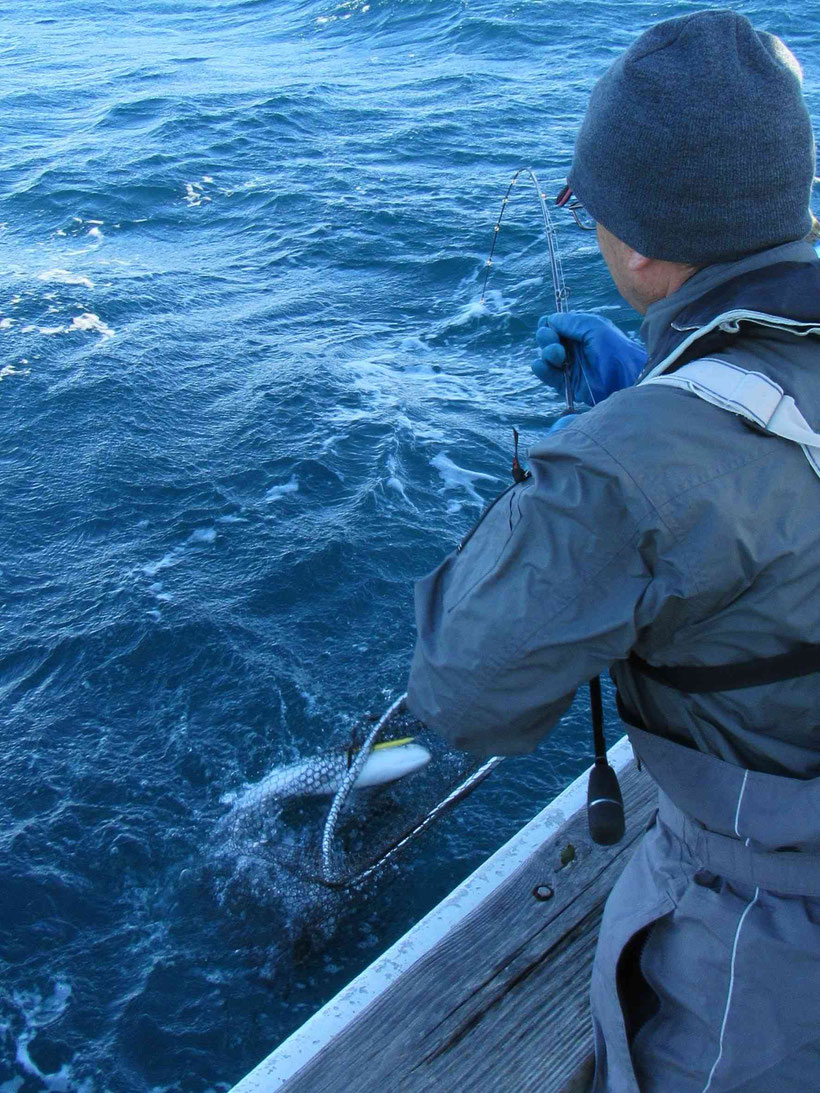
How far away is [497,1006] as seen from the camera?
2422 millimetres

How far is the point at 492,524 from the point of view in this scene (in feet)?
5.26

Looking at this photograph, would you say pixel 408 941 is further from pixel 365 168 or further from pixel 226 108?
pixel 226 108

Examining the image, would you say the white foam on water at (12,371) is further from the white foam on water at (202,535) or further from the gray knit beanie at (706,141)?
the gray knit beanie at (706,141)

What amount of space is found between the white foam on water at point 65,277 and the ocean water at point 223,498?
0.04m

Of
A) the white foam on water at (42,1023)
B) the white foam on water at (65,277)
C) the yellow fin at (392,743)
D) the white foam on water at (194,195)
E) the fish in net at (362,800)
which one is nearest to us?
the white foam on water at (42,1023)

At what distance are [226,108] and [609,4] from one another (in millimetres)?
10351

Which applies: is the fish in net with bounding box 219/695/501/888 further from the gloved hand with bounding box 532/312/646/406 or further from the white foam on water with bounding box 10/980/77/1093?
the gloved hand with bounding box 532/312/646/406

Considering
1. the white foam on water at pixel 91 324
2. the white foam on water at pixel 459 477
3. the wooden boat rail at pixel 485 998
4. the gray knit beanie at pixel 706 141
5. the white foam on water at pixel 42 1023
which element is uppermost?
the gray knit beanie at pixel 706 141

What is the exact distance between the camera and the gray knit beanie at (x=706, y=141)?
1545 mm

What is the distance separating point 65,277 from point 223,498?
18.1ft

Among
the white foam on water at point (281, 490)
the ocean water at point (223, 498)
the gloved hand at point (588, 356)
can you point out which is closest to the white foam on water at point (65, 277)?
the ocean water at point (223, 498)

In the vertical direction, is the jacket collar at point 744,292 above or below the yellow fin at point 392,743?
above

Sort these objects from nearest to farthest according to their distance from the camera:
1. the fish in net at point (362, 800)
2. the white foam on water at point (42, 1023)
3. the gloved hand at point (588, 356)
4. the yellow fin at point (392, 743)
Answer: the gloved hand at point (588, 356)
the white foam on water at point (42, 1023)
the fish in net at point (362, 800)
the yellow fin at point (392, 743)

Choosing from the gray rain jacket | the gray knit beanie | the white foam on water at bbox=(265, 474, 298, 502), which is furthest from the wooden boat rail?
the white foam on water at bbox=(265, 474, 298, 502)
